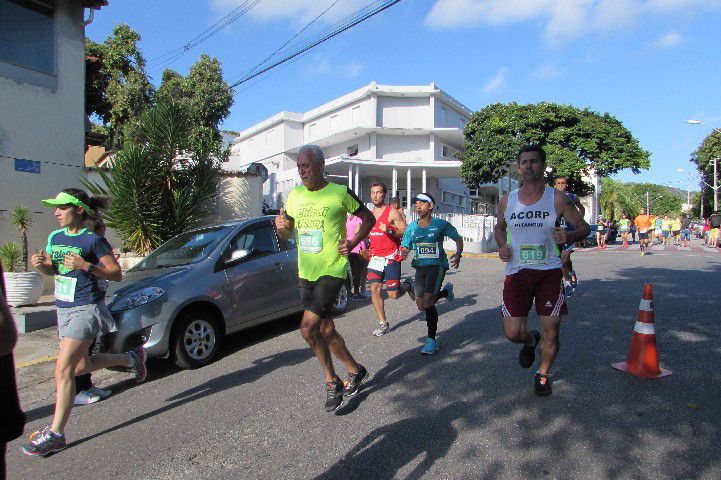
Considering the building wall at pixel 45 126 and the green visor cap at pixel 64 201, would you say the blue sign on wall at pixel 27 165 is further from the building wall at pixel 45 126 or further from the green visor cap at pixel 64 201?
the green visor cap at pixel 64 201

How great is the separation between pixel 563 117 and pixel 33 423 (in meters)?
27.5

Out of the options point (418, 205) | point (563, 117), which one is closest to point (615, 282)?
point (418, 205)

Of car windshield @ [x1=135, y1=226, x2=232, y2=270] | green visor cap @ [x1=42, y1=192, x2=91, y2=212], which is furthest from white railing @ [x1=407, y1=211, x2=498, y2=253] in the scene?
green visor cap @ [x1=42, y1=192, x2=91, y2=212]

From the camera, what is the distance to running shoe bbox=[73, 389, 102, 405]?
4.75 m

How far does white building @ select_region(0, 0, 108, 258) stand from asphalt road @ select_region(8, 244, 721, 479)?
6552 millimetres

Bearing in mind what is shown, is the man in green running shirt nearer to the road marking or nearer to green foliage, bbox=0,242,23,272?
the road marking

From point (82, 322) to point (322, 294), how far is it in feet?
5.98

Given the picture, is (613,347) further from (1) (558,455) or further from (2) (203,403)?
(2) (203,403)

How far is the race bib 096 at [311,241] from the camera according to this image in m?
3.89

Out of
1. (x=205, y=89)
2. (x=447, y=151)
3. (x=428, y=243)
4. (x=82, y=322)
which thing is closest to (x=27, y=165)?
(x=82, y=322)

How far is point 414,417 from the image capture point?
3.75m

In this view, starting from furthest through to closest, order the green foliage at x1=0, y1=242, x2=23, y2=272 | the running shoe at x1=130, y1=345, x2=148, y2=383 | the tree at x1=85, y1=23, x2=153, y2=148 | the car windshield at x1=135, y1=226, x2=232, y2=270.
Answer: the tree at x1=85, y1=23, x2=153, y2=148 < the green foliage at x1=0, y1=242, x2=23, y2=272 < the car windshield at x1=135, y1=226, x2=232, y2=270 < the running shoe at x1=130, y1=345, x2=148, y2=383

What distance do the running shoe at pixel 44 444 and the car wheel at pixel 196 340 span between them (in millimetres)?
1767

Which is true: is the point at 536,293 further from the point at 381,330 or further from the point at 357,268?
the point at 357,268
